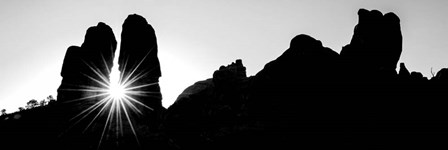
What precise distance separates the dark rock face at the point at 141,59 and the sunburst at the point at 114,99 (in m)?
0.10

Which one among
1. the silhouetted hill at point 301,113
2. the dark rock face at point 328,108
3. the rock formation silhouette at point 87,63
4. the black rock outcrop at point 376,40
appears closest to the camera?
the dark rock face at point 328,108

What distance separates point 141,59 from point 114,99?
4.72 m

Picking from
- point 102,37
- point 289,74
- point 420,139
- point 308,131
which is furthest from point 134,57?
point 420,139

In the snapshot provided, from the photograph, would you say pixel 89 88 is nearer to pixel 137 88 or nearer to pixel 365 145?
pixel 137 88

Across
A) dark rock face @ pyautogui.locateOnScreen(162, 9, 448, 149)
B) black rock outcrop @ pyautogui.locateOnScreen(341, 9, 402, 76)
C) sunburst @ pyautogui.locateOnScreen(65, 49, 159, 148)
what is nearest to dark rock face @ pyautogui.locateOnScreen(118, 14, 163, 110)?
sunburst @ pyautogui.locateOnScreen(65, 49, 159, 148)

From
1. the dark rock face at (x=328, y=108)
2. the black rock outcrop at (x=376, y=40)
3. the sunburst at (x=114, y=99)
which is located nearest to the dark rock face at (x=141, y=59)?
the sunburst at (x=114, y=99)

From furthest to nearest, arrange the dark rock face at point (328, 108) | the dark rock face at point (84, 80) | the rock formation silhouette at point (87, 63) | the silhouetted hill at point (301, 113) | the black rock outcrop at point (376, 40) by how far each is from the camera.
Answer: the rock formation silhouette at point (87, 63) < the black rock outcrop at point (376, 40) < the dark rock face at point (84, 80) < the silhouetted hill at point (301, 113) < the dark rock face at point (328, 108)

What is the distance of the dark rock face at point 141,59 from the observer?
91.4ft

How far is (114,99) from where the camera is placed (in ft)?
86.8

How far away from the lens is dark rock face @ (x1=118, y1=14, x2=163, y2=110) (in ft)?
91.4

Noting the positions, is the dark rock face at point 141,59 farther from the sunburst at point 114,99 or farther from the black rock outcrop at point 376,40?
the black rock outcrop at point 376,40

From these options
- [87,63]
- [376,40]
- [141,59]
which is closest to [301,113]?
[376,40]

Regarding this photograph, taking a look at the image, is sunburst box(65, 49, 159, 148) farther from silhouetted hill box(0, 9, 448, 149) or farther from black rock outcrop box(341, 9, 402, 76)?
black rock outcrop box(341, 9, 402, 76)

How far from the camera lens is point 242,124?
23.2m
